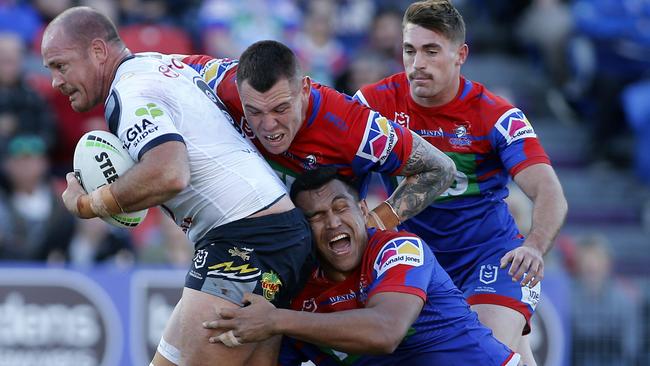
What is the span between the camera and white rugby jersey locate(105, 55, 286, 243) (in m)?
6.12

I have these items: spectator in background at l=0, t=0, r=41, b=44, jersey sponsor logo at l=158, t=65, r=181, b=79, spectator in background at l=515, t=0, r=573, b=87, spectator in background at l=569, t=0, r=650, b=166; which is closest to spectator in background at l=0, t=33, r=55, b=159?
spectator in background at l=0, t=0, r=41, b=44

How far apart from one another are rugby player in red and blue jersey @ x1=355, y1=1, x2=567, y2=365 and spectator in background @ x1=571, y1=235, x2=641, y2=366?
342cm

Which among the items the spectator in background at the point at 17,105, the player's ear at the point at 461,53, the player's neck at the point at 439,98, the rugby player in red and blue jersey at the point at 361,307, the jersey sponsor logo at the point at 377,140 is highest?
the spectator in background at the point at 17,105

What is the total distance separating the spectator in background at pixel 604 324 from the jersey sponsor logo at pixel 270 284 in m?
5.19

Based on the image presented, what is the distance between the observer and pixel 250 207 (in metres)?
6.29

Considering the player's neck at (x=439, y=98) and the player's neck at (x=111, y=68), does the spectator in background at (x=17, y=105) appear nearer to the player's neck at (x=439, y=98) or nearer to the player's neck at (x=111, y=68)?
→ the player's neck at (x=439, y=98)

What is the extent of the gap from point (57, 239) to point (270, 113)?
5.37m

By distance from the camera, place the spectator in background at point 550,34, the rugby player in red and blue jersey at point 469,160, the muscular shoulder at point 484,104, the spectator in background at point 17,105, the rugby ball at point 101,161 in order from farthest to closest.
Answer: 1. the spectator in background at point 550,34
2. the spectator in background at point 17,105
3. the muscular shoulder at point 484,104
4. the rugby player in red and blue jersey at point 469,160
5. the rugby ball at point 101,161

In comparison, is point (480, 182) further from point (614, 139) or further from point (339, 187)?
point (614, 139)

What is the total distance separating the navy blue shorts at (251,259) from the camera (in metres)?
6.20

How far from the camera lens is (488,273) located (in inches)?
293

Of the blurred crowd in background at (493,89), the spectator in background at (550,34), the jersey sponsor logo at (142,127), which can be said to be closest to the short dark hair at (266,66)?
the jersey sponsor logo at (142,127)

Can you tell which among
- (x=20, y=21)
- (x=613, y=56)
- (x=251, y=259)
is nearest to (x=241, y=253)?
(x=251, y=259)

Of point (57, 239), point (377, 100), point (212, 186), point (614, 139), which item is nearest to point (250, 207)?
point (212, 186)
